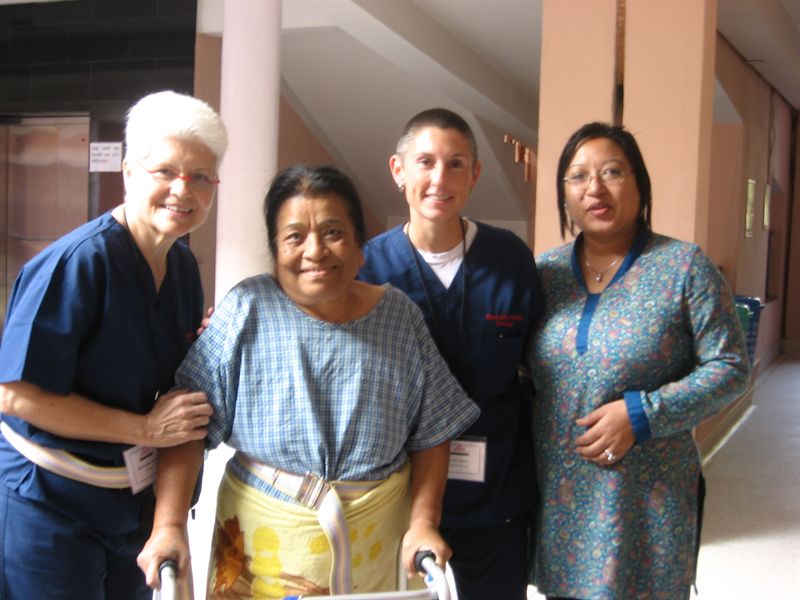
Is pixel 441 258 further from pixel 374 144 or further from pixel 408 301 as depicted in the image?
pixel 374 144

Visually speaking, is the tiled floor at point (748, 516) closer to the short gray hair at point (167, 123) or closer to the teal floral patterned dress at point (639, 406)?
the teal floral patterned dress at point (639, 406)

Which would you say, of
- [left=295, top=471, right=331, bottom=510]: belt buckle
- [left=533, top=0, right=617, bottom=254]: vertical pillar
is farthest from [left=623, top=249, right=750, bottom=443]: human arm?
[left=533, top=0, right=617, bottom=254]: vertical pillar

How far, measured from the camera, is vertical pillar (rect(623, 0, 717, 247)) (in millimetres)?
3682

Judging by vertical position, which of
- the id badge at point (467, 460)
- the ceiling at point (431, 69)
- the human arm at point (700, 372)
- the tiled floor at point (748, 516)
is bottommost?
the tiled floor at point (748, 516)

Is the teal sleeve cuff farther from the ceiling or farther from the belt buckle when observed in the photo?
the ceiling

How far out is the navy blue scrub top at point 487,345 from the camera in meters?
1.85

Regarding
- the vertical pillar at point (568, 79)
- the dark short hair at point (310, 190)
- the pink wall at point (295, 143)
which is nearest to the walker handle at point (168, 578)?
the dark short hair at point (310, 190)

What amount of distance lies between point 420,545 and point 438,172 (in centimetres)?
79

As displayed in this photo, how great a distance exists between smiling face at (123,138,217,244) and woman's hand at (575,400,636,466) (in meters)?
0.94

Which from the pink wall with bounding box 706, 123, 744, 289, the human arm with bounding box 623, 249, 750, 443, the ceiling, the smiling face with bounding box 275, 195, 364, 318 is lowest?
the human arm with bounding box 623, 249, 750, 443

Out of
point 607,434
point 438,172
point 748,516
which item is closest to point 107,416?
point 438,172

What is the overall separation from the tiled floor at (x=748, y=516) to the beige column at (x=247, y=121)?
48.4 inches

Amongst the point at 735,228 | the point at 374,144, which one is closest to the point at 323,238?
the point at 735,228

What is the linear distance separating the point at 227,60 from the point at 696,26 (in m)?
2.48
